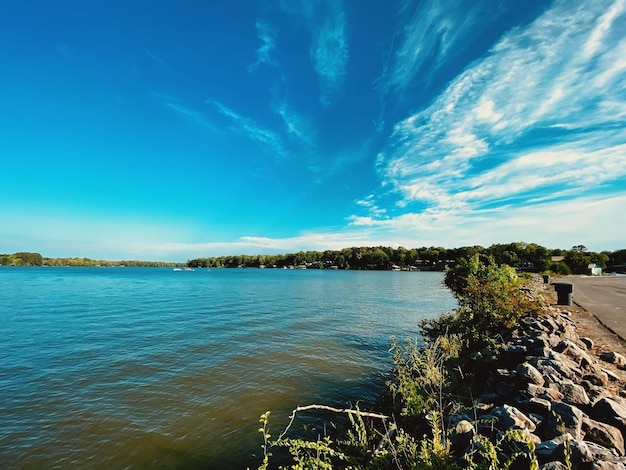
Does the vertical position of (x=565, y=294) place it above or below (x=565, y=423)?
above

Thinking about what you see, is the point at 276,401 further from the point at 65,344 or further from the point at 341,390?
Result: the point at 65,344

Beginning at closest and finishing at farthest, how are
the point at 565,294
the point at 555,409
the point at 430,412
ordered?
1. the point at 555,409
2. the point at 430,412
3. the point at 565,294

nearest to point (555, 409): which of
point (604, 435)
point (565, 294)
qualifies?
point (604, 435)

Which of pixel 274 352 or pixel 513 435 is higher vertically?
pixel 513 435

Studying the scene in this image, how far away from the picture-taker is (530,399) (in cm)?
553

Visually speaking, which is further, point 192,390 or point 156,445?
point 192,390

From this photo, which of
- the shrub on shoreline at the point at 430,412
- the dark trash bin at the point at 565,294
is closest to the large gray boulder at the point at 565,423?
the shrub on shoreline at the point at 430,412

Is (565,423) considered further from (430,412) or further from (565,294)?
(565,294)

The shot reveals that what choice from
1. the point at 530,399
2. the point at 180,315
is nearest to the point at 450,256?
the point at 180,315

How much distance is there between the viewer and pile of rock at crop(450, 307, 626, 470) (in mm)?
3811

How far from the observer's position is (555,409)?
4863 millimetres

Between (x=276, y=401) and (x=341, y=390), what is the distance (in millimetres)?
2456

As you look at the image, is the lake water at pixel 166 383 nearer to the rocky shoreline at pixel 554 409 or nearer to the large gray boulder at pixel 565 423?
the rocky shoreline at pixel 554 409

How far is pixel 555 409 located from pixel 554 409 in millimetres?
27
